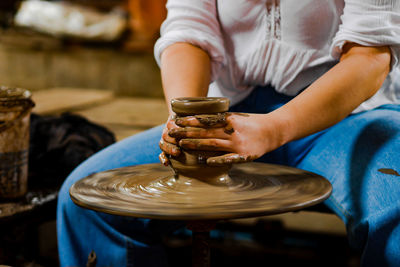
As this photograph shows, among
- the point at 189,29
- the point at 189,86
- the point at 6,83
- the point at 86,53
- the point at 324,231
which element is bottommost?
the point at 324,231

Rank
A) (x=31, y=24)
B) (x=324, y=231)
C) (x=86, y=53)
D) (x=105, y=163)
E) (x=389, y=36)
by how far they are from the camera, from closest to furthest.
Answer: (x=389, y=36)
(x=105, y=163)
(x=324, y=231)
(x=31, y=24)
(x=86, y=53)

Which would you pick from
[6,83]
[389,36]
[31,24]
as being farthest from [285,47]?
[6,83]

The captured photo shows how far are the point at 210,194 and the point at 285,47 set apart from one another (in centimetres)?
49

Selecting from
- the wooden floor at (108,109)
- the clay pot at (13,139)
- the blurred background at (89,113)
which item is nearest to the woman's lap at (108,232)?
the blurred background at (89,113)

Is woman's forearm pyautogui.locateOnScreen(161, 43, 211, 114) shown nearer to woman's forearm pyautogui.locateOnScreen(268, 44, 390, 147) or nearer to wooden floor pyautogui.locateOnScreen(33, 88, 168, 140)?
woman's forearm pyautogui.locateOnScreen(268, 44, 390, 147)

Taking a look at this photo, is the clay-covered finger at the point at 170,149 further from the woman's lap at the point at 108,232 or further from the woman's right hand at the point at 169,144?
the woman's lap at the point at 108,232

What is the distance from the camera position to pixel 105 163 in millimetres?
1091

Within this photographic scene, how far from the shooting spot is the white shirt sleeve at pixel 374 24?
99 cm

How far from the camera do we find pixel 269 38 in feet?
3.74

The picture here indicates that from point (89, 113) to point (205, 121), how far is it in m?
1.87

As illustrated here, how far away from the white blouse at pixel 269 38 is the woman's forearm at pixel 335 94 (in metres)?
0.05

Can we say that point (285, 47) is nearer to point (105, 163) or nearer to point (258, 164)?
point (258, 164)

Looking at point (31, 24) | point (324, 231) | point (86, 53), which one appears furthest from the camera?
point (86, 53)

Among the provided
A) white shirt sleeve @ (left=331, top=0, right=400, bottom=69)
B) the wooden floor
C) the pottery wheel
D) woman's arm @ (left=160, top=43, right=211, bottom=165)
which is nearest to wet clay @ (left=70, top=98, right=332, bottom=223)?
the pottery wheel
